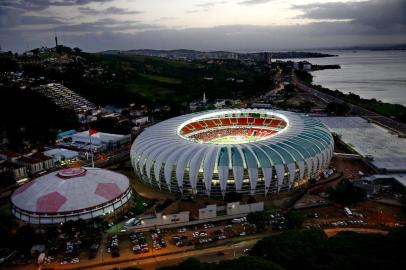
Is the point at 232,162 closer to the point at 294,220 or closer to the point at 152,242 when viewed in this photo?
the point at 294,220

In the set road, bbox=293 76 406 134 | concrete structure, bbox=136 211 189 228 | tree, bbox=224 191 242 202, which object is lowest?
concrete structure, bbox=136 211 189 228

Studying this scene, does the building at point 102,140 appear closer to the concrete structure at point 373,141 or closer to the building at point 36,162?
the building at point 36,162

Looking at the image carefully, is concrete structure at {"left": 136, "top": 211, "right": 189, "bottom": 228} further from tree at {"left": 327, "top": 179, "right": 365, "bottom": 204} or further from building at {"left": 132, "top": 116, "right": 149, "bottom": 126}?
building at {"left": 132, "top": 116, "right": 149, "bottom": 126}

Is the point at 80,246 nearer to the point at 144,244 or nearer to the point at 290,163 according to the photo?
the point at 144,244

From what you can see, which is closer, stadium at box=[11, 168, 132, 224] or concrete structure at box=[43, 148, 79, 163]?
stadium at box=[11, 168, 132, 224]

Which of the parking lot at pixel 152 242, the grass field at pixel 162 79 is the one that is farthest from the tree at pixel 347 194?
the grass field at pixel 162 79

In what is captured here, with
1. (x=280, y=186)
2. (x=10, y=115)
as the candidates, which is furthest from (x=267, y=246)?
(x=10, y=115)

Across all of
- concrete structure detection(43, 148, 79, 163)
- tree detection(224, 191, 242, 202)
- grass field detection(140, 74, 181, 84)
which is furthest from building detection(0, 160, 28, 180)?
grass field detection(140, 74, 181, 84)
